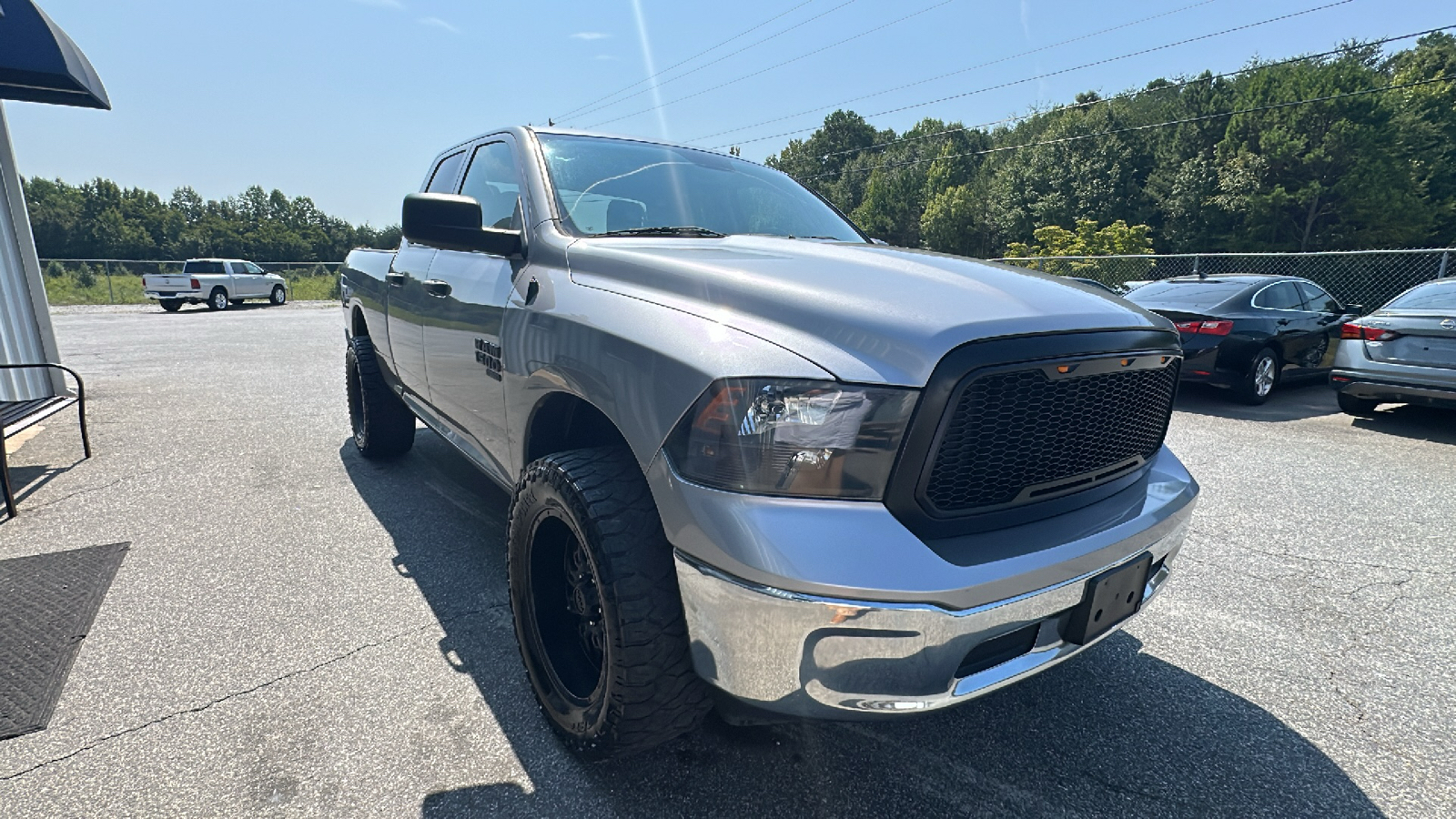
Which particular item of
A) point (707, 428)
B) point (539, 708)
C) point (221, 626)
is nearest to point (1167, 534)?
point (707, 428)

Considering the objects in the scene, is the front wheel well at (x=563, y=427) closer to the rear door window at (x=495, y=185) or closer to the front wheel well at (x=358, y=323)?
the rear door window at (x=495, y=185)

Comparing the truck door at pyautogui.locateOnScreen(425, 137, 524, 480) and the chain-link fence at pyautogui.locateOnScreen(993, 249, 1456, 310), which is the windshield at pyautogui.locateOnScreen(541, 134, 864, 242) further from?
the chain-link fence at pyautogui.locateOnScreen(993, 249, 1456, 310)

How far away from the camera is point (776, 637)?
4.66 feet

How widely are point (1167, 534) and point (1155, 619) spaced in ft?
4.07

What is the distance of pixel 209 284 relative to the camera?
2356 centimetres

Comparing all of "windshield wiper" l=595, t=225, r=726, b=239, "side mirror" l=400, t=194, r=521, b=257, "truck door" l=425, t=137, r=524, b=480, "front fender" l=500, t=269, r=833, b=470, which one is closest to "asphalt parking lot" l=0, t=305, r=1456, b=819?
"truck door" l=425, t=137, r=524, b=480

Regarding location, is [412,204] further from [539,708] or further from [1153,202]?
[1153,202]

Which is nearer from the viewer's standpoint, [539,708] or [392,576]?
[539,708]

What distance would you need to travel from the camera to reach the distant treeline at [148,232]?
193ft

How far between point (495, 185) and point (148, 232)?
80.2 metres

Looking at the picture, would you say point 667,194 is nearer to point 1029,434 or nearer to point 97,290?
point 1029,434

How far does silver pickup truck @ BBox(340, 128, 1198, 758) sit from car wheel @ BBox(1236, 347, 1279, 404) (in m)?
6.54

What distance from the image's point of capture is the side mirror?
232cm

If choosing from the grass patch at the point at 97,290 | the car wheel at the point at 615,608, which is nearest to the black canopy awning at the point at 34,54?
the car wheel at the point at 615,608
